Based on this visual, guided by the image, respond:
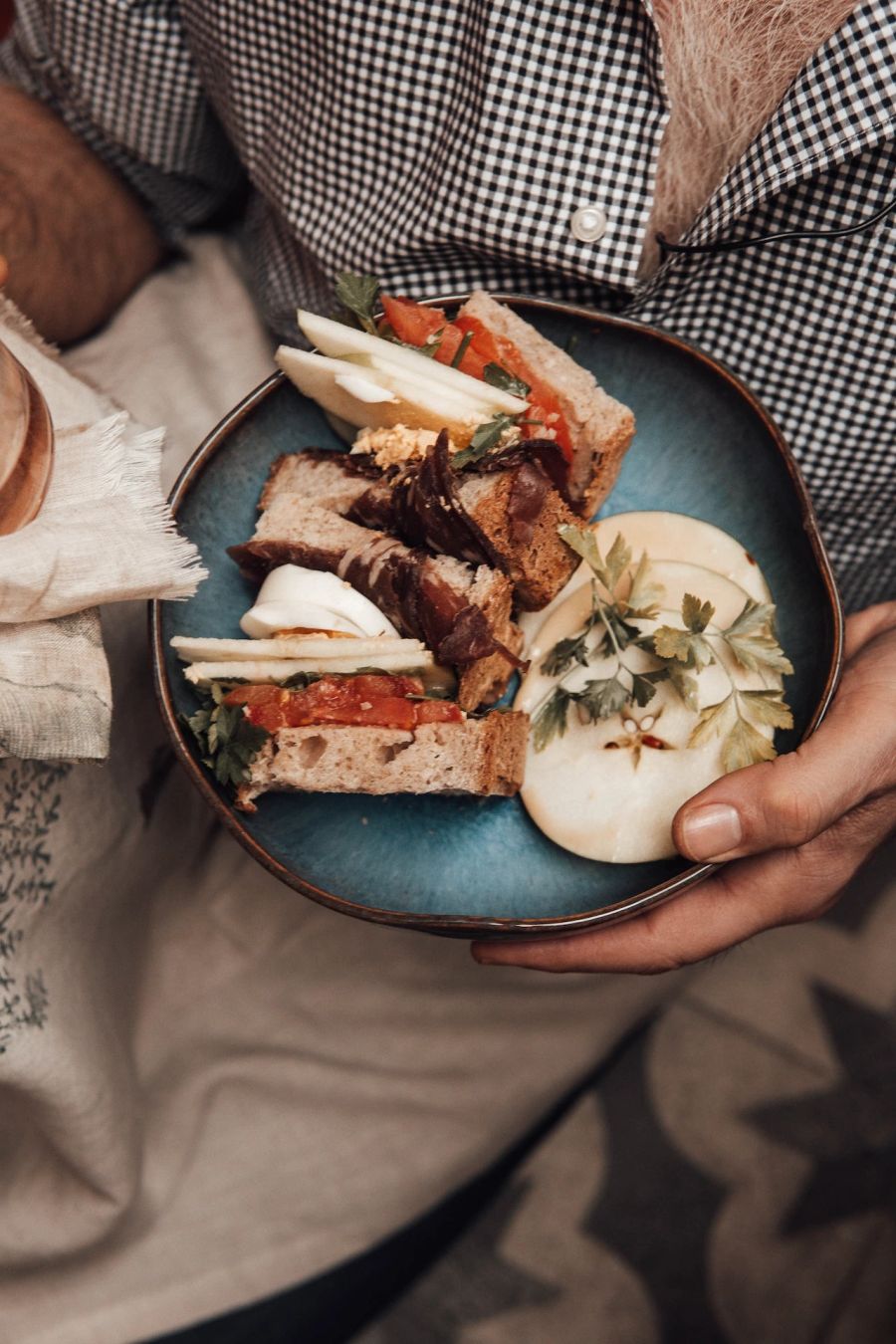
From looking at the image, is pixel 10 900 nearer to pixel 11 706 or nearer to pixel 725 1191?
pixel 11 706

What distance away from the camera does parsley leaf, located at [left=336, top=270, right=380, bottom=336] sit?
1.27m

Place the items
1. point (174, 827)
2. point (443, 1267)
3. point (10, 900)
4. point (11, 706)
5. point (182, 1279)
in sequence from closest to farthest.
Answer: point (11, 706) < point (10, 900) < point (182, 1279) < point (174, 827) < point (443, 1267)

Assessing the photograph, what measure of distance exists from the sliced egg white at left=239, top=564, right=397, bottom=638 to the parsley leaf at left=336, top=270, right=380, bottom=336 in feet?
1.12

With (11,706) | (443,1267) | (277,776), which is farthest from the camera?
(443,1267)

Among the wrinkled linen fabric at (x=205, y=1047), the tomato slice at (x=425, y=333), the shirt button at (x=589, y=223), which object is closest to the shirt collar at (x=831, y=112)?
the shirt button at (x=589, y=223)

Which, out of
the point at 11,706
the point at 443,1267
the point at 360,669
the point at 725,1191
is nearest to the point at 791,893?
the point at 360,669

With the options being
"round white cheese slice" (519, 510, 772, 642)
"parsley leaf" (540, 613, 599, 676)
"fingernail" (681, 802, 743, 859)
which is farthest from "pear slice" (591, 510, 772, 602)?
"fingernail" (681, 802, 743, 859)

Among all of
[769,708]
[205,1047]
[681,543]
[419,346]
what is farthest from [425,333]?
[205,1047]

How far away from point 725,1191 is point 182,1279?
51.8 inches

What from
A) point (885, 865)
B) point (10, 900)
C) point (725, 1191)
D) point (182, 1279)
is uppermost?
point (10, 900)

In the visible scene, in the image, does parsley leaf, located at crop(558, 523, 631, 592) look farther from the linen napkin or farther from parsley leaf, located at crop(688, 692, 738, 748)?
the linen napkin

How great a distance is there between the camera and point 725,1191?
227cm

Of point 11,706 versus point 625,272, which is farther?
point 625,272

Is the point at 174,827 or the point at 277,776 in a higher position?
the point at 277,776
